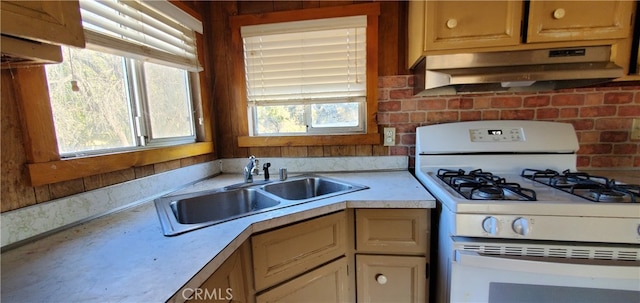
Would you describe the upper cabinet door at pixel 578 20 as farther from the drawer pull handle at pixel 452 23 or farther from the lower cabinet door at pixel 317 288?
the lower cabinet door at pixel 317 288

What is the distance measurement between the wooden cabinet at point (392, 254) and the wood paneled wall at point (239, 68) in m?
0.63

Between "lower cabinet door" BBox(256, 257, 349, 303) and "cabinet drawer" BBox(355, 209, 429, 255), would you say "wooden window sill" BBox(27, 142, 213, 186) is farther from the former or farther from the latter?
"cabinet drawer" BBox(355, 209, 429, 255)

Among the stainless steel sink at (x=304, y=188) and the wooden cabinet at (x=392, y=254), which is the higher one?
the stainless steel sink at (x=304, y=188)

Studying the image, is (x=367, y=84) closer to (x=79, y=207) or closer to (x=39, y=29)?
(x=39, y=29)

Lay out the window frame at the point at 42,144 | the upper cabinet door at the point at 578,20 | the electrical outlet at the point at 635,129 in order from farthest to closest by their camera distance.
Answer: the electrical outlet at the point at 635,129 < the upper cabinet door at the point at 578,20 < the window frame at the point at 42,144

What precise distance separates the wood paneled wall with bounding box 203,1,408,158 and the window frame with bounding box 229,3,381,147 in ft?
0.13

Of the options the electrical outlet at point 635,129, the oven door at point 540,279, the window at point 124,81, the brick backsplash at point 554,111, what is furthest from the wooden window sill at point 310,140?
the electrical outlet at point 635,129

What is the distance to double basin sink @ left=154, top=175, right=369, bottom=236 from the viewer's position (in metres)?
1.15

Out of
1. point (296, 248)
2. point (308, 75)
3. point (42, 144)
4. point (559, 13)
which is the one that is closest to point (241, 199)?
point (296, 248)

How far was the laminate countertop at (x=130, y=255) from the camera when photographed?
552 mm

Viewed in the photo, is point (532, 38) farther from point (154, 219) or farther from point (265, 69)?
point (154, 219)

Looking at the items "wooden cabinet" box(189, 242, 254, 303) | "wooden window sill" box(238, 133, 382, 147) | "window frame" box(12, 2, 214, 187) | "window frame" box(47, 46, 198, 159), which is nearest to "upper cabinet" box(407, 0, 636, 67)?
"wooden window sill" box(238, 133, 382, 147)

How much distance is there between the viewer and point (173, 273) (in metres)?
0.60

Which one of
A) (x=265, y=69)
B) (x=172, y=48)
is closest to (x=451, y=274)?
(x=265, y=69)
